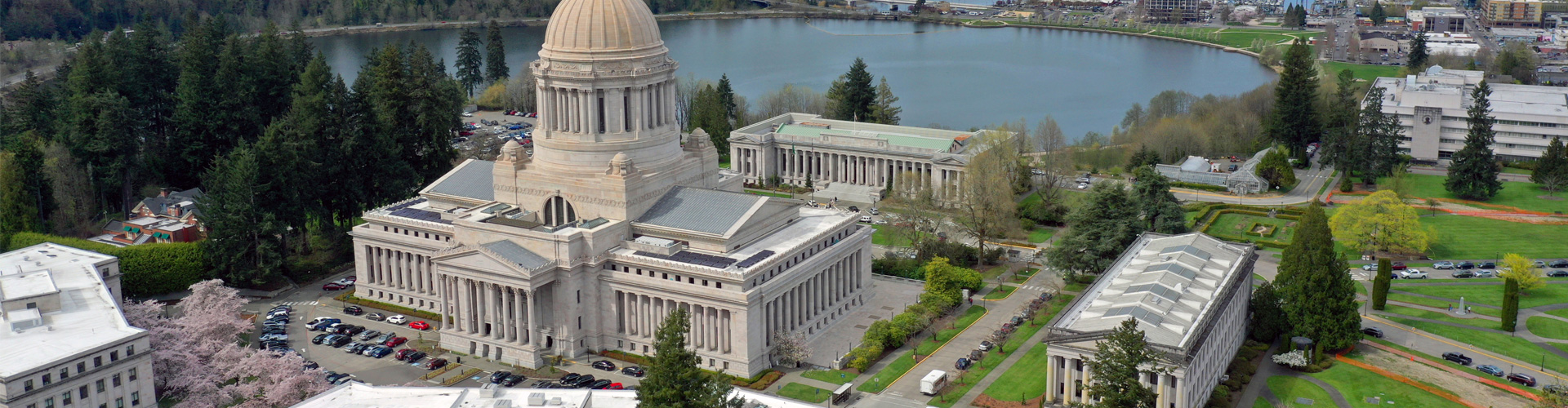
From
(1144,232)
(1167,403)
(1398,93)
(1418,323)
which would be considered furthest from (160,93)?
(1398,93)

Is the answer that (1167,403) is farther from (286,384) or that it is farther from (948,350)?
(286,384)

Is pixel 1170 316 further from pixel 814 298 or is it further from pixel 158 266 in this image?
pixel 158 266

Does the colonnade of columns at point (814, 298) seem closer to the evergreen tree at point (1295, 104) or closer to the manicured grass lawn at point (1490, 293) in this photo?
the manicured grass lawn at point (1490, 293)

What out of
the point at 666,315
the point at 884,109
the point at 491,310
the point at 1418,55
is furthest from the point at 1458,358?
the point at 1418,55

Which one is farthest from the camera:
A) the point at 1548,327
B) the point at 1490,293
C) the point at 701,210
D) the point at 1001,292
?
the point at 1001,292

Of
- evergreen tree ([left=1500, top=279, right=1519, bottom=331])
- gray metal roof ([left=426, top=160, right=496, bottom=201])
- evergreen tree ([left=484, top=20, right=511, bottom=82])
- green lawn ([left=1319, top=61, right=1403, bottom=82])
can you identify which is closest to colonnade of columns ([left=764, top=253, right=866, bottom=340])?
gray metal roof ([left=426, top=160, right=496, bottom=201])

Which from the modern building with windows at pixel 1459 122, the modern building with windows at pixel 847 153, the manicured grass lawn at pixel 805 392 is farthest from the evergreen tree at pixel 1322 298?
the modern building with windows at pixel 1459 122

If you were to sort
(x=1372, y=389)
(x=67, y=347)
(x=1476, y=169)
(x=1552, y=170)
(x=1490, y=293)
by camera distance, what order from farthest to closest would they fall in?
(x=1552, y=170) → (x=1476, y=169) → (x=1490, y=293) → (x=1372, y=389) → (x=67, y=347)
